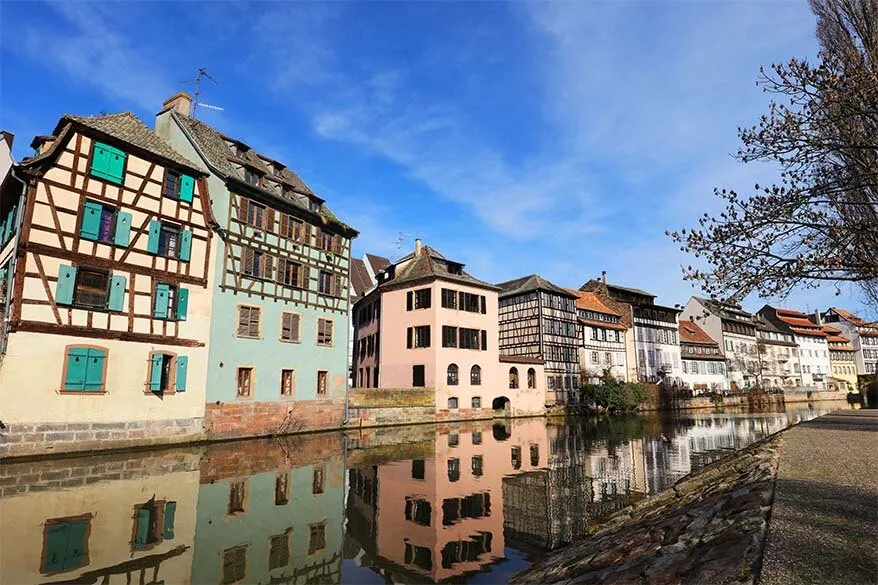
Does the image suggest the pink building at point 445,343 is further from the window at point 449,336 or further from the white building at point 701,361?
the white building at point 701,361

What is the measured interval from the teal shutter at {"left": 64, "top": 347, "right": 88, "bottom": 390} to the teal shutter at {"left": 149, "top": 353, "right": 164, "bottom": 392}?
91.8 inches

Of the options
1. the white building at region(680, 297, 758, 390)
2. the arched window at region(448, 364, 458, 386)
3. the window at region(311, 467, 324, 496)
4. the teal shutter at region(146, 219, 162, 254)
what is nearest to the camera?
the window at region(311, 467, 324, 496)

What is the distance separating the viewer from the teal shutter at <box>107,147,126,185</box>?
20031 millimetres

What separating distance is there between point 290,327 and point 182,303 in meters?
5.88

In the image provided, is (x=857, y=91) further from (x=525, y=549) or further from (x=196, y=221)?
(x=196, y=221)

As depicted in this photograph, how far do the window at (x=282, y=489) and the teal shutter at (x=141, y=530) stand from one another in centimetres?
238

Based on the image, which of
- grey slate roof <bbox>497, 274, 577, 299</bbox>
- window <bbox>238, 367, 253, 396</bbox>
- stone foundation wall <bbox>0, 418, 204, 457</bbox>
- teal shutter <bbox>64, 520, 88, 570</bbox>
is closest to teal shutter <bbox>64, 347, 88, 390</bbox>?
stone foundation wall <bbox>0, 418, 204, 457</bbox>

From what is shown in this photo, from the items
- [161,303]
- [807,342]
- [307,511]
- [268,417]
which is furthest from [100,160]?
[807,342]

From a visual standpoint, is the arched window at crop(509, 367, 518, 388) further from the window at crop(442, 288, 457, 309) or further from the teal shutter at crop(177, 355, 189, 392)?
the teal shutter at crop(177, 355, 189, 392)

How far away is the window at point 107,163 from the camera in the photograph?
1962 centimetres

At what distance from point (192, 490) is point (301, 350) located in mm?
15144

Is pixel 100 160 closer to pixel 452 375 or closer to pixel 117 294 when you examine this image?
pixel 117 294

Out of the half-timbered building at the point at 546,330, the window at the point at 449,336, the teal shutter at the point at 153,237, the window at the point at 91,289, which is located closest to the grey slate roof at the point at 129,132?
the teal shutter at the point at 153,237

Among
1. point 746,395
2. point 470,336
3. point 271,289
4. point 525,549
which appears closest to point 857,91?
point 525,549
